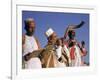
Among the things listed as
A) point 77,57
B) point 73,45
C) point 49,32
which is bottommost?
point 77,57

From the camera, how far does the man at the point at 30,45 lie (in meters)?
1.66

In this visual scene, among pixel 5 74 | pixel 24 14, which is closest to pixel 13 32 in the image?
pixel 24 14

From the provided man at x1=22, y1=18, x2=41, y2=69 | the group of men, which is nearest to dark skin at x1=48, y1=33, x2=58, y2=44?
the group of men

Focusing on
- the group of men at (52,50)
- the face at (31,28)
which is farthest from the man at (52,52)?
the face at (31,28)

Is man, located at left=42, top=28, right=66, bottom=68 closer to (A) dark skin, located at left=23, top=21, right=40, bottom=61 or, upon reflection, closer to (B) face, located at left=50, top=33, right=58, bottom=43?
(B) face, located at left=50, top=33, right=58, bottom=43

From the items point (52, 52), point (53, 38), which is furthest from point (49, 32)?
point (52, 52)

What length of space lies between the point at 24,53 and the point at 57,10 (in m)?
0.44

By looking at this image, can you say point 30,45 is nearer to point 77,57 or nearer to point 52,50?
point 52,50

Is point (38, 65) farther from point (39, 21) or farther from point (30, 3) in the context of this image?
point (30, 3)

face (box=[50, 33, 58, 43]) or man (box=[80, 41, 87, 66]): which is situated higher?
face (box=[50, 33, 58, 43])

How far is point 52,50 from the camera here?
1.74 meters

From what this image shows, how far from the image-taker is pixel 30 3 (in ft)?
5.51

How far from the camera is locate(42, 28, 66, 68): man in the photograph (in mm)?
1719

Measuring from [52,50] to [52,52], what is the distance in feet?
0.05
